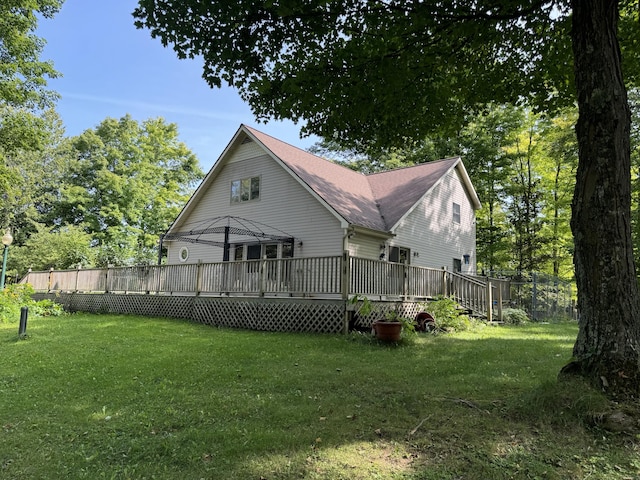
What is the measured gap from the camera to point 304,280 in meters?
11.1

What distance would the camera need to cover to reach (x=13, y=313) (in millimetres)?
13227

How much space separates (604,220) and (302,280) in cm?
781

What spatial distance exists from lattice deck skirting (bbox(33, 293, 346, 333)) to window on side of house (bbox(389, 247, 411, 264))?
603 centimetres

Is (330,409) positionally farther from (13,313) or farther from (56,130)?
(56,130)

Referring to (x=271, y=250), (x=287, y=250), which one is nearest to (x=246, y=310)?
(x=287, y=250)

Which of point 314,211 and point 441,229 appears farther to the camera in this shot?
point 441,229

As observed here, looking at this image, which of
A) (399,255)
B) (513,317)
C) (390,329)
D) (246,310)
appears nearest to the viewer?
(390,329)

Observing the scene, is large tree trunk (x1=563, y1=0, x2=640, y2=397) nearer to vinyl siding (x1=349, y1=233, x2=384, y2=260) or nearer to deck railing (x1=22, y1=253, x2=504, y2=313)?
deck railing (x1=22, y1=253, x2=504, y2=313)

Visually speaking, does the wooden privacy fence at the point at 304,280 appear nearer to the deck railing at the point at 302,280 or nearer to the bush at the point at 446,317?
the deck railing at the point at 302,280

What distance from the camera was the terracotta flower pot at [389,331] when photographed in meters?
8.38

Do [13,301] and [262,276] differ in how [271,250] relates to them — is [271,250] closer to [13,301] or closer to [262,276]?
[262,276]

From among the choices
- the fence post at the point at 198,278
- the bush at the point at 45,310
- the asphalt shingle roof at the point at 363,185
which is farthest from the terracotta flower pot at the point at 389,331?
the bush at the point at 45,310

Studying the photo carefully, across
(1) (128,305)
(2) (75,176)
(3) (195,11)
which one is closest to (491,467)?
(3) (195,11)

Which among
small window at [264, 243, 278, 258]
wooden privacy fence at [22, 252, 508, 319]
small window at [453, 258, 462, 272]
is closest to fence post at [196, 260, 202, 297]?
wooden privacy fence at [22, 252, 508, 319]
